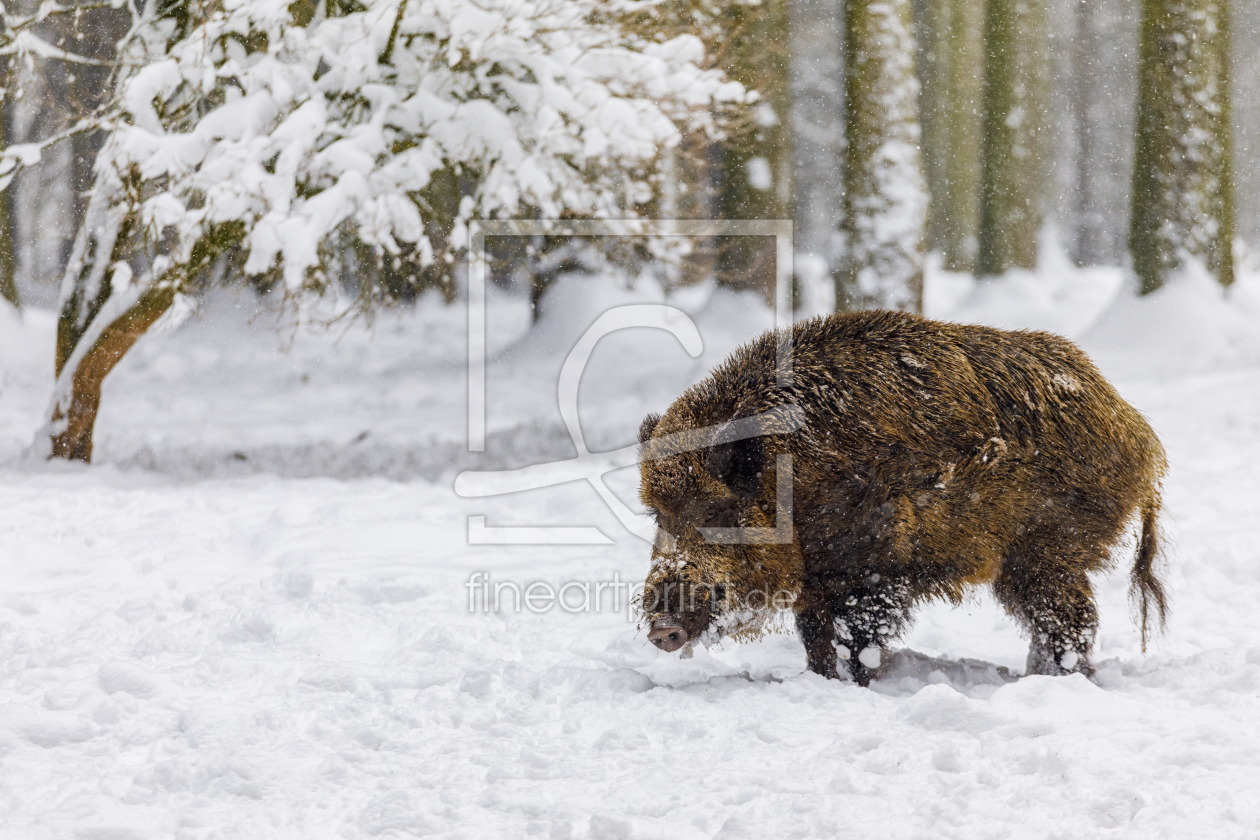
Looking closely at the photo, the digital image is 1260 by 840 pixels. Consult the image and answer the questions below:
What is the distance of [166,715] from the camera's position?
10.0 feet

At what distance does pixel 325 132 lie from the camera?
7.53 m

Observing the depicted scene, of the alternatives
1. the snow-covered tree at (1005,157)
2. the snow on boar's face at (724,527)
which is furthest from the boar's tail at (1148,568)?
the snow-covered tree at (1005,157)

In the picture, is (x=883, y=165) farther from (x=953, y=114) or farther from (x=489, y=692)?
(x=489, y=692)

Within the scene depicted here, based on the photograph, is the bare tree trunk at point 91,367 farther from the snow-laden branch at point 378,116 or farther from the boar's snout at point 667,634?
the boar's snout at point 667,634

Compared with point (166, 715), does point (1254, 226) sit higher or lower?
higher

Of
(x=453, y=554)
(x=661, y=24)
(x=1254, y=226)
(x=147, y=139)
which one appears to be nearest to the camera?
(x=453, y=554)

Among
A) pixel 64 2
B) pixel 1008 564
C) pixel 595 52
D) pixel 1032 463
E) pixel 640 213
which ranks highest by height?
pixel 64 2

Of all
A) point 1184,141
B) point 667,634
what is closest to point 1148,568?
point 667,634

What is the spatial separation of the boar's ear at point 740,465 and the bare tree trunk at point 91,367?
5.62 m

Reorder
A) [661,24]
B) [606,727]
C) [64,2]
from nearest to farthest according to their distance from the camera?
1. [606,727]
2. [661,24]
3. [64,2]

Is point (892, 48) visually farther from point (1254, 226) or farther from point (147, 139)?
point (1254, 226)

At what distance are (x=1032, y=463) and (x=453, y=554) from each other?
11.2ft

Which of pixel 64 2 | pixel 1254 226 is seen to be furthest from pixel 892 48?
pixel 1254 226

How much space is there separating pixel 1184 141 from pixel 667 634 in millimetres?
9829
